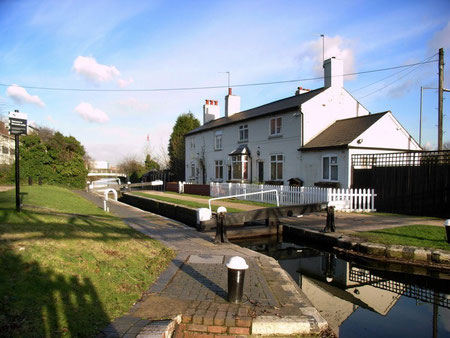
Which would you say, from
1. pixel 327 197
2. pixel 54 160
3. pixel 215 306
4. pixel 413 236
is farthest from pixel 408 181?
pixel 54 160

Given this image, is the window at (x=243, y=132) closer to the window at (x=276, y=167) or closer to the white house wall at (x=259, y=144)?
the white house wall at (x=259, y=144)

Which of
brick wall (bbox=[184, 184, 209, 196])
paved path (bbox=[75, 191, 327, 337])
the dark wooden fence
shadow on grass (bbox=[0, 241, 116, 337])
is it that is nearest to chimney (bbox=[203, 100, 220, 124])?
brick wall (bbox=[184, 184, 209, 196])

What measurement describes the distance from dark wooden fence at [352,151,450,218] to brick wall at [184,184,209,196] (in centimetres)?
1258

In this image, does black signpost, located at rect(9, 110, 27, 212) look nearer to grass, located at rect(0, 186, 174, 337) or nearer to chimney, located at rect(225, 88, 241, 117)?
grass, located at rect(0, 186, 174, 337)

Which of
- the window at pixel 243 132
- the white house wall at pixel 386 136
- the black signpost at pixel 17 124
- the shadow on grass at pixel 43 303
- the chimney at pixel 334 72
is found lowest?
the shadow on grass at pixel 43 303

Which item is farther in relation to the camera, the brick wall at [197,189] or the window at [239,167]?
the brick wall at [197,189]

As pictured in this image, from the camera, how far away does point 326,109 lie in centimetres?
2061

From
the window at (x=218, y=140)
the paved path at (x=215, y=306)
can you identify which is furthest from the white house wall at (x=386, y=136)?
the window at (x=218, y=140)

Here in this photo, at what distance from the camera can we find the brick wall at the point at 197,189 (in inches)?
1035

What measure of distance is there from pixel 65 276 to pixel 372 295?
5.55 m

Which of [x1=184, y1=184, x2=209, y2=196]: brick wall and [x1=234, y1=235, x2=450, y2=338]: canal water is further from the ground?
[x1=184, y1=184, x2=209, y2=196]: brick wall

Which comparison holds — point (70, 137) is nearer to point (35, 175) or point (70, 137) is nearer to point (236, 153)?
point (35, 175)

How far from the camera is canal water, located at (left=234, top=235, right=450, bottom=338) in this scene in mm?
5094

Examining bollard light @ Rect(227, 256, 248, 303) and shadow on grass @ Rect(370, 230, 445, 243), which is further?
shadow on grass @ Rect(370, 230, 445, 243)
